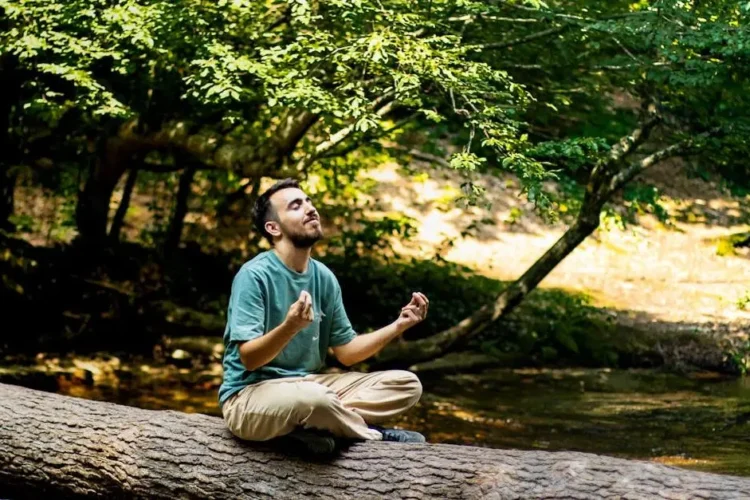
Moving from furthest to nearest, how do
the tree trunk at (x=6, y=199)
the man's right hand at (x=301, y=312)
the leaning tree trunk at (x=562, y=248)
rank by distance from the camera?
the tree trunk at (x=6, y=199)
the leaning tree trunk at (x=562, y=248)
the man's right hand at (x=301, y=312)

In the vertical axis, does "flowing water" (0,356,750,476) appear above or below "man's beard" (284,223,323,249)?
below

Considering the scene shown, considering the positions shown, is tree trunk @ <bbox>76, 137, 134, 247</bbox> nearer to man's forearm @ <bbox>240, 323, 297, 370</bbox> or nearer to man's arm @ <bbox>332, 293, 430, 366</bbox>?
man's arm @ <bbox>332, 293, 430, 366</bbox>

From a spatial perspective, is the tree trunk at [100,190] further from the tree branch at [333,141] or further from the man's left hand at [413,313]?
the man's left hand at [413,313]

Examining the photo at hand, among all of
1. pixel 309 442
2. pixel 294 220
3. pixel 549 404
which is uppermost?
pixel 294 220

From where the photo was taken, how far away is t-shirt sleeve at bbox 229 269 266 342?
4031 millimetres

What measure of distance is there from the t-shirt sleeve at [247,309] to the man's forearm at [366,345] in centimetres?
51

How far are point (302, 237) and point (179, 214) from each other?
686 centimetres

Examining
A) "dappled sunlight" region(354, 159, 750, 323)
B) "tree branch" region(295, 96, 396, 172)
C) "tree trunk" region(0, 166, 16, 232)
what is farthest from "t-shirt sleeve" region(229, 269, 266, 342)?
"dappled sunlight" region(354, 159, 750, 323)

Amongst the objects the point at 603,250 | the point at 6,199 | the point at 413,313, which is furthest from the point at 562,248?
the point at 603,250

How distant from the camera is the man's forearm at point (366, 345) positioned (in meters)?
4.30

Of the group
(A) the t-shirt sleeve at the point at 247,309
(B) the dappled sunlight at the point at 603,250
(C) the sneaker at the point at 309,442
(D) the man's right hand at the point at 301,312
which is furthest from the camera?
(B) the dappled sunlight at the point at 603,250

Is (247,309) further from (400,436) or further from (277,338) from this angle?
(400,436)

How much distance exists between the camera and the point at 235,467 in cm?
423

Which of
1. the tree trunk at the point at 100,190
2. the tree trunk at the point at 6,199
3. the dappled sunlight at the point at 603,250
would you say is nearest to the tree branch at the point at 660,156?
the dappled sunlight at the point at 603,250
